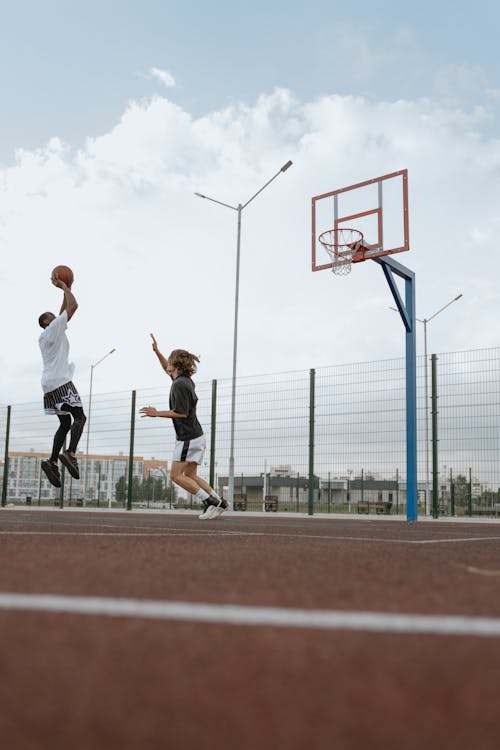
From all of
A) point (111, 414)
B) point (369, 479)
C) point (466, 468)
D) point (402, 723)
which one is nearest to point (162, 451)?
point (111, 414)

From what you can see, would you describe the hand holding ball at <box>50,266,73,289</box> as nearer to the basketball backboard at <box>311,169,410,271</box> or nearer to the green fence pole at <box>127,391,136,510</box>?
the basketball backboard at <box>311,169,410,271</box>

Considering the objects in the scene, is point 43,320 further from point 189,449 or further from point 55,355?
point 189,449

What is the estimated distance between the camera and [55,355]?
7.09 meters

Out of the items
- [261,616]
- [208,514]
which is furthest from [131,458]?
[261,616]

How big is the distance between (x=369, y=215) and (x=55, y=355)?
757 cm

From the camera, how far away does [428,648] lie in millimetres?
1329

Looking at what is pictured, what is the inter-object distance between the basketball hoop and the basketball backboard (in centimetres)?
8

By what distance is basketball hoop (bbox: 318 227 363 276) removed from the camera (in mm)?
12773

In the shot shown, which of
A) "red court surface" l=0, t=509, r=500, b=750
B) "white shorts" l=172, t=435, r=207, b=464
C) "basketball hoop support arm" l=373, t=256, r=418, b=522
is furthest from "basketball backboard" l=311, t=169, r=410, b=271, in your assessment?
"red court surface" l=0, t=509, r=500, b=750

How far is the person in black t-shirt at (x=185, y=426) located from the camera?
815 centimetres

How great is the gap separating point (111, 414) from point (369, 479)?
Result: 667 cm

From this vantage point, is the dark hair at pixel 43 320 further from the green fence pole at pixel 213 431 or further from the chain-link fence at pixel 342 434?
the green fence pole at pixel 213 431

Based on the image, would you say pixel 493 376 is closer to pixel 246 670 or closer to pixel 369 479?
pixel 369 479

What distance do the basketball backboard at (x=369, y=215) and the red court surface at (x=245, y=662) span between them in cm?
1062
